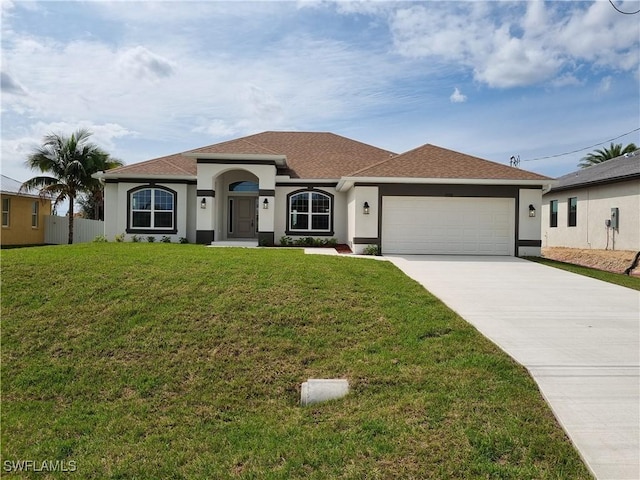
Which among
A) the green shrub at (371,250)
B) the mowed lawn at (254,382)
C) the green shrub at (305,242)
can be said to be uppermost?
the green shrub at (305,242)

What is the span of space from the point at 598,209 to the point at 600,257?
287 centimetres

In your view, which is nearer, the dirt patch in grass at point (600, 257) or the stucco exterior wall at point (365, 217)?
the stucco exterior wall at point (365, 217)

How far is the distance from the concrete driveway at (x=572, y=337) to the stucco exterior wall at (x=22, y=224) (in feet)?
73.7

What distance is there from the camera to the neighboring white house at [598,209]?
1900 centimetres

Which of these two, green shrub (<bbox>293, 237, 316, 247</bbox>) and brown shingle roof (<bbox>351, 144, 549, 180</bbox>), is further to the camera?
green shrub (<bbox>293, 237, 316, 247</bbox>)

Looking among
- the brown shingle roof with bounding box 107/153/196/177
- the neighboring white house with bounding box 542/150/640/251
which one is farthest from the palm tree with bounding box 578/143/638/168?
the brown shingle roof with bounding box 107/153/196/177

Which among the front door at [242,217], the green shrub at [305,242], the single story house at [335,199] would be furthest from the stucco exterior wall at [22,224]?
the green shrub at [305,242]

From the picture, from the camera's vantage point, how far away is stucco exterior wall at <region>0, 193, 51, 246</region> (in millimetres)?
23938

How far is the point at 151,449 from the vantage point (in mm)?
4406

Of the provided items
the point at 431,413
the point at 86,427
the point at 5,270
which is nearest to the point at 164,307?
the point at 86,427

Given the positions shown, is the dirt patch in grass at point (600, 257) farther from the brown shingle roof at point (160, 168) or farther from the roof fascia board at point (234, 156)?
the brown shingle roof at point (160, 168)

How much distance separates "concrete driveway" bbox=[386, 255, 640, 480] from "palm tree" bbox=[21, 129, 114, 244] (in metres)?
18.9

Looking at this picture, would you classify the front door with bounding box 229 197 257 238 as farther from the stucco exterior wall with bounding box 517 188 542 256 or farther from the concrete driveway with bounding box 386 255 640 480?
the stucco exterior wall with bounding box 517 188 542 256

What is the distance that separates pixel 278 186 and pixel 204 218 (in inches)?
142
